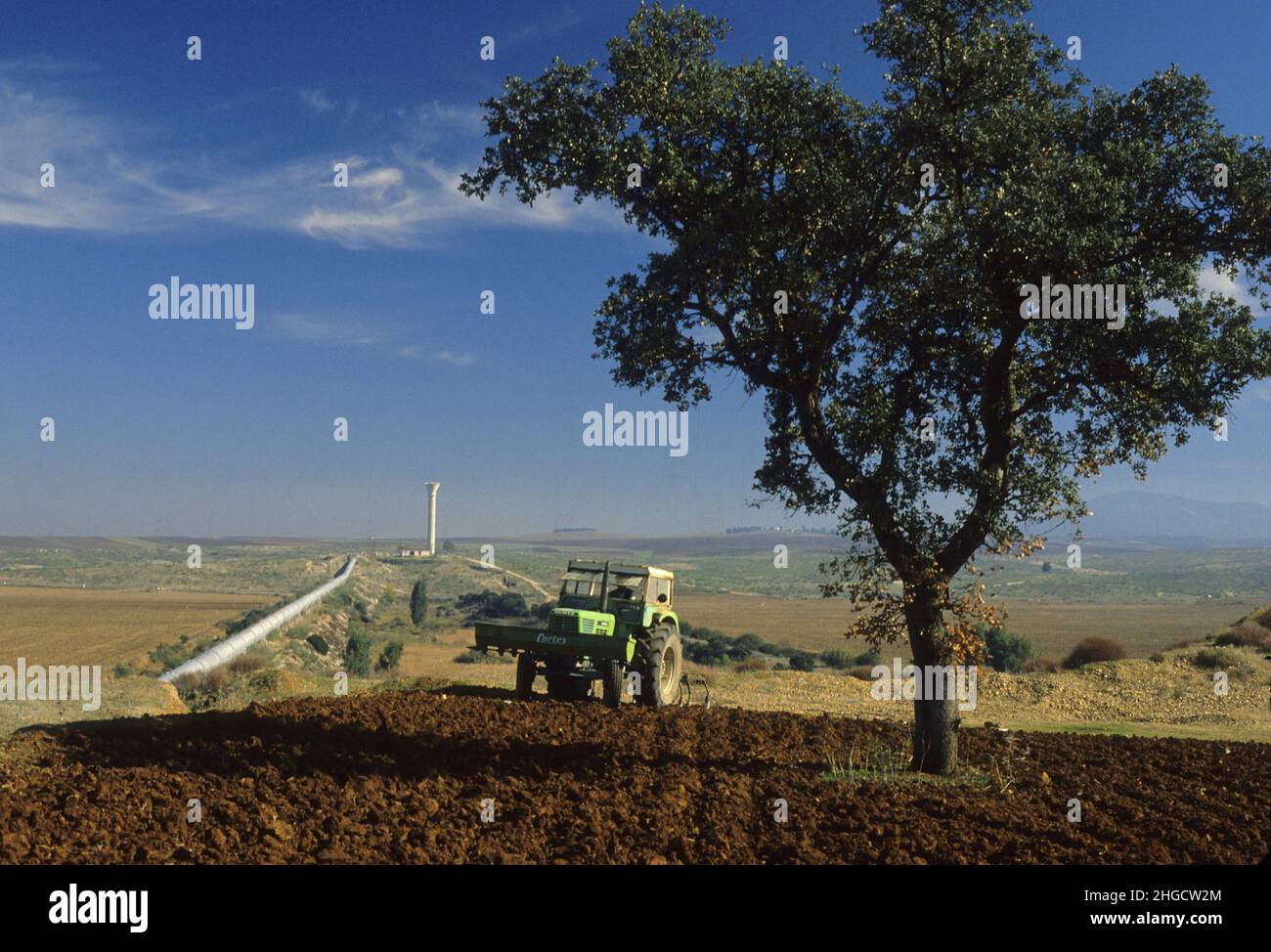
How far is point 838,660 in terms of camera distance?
5481 cm

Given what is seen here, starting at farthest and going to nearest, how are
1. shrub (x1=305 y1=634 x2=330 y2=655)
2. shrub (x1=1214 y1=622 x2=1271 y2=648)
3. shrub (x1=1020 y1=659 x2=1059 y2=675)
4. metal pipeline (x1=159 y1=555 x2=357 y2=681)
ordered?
shrub (x1=305 y1=634 x2=330 y2=655)
shrub (x1=1020 y1=659 x2=1059 y2=675)
shrub (x1=1214 y1=622 x2=1271 y2=648)
metal pipeline (x1=159 y1=555 x2=357 y2=681)

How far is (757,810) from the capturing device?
35.9ft

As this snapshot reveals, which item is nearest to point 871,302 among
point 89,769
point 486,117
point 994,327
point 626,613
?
point 994,327

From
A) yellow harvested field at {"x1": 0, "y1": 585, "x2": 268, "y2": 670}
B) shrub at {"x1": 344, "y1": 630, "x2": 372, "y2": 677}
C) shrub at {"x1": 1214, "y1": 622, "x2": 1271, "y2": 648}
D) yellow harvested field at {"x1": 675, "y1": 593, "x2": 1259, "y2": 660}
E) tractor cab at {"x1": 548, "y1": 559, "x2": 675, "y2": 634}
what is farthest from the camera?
yellow harvested field at {"x1": 675, "y1": 593, "x2": 1259, "y2": 660}

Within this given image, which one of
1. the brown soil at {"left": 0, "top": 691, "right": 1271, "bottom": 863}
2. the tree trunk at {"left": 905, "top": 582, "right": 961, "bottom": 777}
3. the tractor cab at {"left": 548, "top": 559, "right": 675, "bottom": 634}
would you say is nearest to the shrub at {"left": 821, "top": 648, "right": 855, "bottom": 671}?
the tractor cab at {"left": 548, "top": 559, "right": 675, "bottom": 634}

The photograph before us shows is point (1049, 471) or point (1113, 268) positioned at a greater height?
point (1113, 268)

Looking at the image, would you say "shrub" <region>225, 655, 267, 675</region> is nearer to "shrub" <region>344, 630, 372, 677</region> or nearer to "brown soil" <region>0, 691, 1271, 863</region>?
"shrub" <region>344, 630, 372, 677</region>

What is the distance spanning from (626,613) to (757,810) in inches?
369

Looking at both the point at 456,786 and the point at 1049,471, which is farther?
the point at 1049,471

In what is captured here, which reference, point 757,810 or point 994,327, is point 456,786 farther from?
point 994,327

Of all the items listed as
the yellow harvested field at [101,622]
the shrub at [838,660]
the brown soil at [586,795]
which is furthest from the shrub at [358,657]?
the brown soil at [586,795]

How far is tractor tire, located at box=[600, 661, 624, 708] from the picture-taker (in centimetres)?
1903

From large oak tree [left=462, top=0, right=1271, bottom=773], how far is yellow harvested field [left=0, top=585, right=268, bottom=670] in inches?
1538

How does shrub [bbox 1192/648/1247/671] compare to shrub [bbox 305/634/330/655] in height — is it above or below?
above
